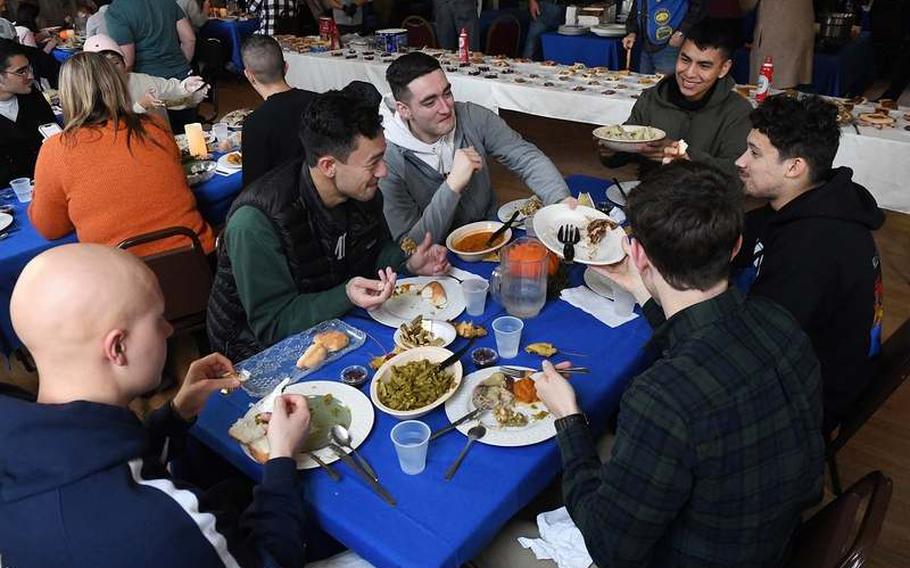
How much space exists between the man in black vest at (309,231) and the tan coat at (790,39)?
13.4 ft

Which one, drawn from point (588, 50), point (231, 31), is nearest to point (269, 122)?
point (588, 50)

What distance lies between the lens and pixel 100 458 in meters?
1.04

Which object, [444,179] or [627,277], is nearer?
[627,277]

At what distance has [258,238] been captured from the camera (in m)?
1.94

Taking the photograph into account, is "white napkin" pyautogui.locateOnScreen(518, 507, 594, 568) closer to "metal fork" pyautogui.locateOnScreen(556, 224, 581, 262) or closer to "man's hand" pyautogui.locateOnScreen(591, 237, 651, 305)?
"man's hand" pyautogui.locateOnScreen(591, 237, 651, 305)

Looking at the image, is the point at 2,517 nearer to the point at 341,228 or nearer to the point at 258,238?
the point at 258,238

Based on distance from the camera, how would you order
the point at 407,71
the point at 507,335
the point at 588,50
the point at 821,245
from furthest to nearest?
the point at 588,50, the point at 407,71, the point at 821,245, the point at 507,335

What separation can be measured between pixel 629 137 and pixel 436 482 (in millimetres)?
2325

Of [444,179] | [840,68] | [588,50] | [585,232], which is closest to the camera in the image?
[585,232]

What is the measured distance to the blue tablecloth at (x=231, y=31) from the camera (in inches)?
310

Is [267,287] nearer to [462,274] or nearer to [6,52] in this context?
[462,274]

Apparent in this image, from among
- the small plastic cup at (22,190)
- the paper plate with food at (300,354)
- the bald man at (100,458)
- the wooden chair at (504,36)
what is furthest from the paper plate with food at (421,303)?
the wooden chair at (504,36)

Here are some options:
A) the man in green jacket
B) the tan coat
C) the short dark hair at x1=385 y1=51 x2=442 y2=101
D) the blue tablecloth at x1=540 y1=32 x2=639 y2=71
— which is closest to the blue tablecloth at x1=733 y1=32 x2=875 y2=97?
the tan coat

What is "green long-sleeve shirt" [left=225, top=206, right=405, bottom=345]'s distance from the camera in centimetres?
194
